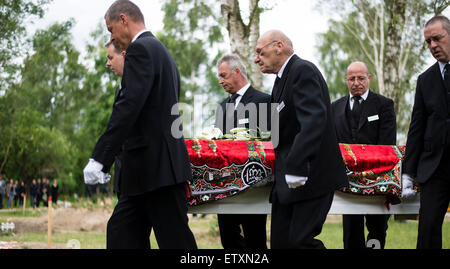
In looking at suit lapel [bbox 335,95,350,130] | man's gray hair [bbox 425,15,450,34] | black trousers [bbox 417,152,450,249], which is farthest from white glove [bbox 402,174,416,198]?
suit lapel [bbox 335,95,350,130]

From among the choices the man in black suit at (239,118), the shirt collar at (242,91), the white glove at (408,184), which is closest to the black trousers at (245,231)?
the man in black suit at (239,118)

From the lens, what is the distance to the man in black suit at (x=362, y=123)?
5758 mm

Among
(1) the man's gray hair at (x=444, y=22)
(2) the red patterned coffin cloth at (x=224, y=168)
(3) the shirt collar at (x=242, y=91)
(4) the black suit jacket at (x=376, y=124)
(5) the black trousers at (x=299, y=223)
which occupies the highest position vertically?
(1) the man's gray hair at (x=444, y=22)

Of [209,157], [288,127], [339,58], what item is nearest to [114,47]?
[209,157]

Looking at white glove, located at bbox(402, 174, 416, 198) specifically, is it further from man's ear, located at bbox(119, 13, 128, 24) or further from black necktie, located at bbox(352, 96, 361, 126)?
man's ear, located at bbox(119, 13, 128, 24)

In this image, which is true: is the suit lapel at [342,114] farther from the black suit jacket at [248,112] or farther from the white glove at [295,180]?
the white glove at [295,180]

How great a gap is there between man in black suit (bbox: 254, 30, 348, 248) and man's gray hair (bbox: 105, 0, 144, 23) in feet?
3.70

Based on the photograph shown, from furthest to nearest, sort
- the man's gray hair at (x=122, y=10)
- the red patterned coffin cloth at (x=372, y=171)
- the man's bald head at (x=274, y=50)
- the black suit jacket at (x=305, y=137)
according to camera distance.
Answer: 1. the red patterned coffin cloth at (x=372, y=171)
2. the man's bald head at (x=274, y=50)
3. the man's gray hair at (x=122, y=10)
4. the black suit jacket at (x=305, y=137)

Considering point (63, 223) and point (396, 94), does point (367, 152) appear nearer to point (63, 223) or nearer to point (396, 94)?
point (396, 94)

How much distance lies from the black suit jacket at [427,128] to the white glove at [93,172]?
7.89 ft

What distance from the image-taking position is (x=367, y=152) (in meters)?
4.92

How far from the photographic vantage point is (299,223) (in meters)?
3.44

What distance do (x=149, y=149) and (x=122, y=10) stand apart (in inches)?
39.6
